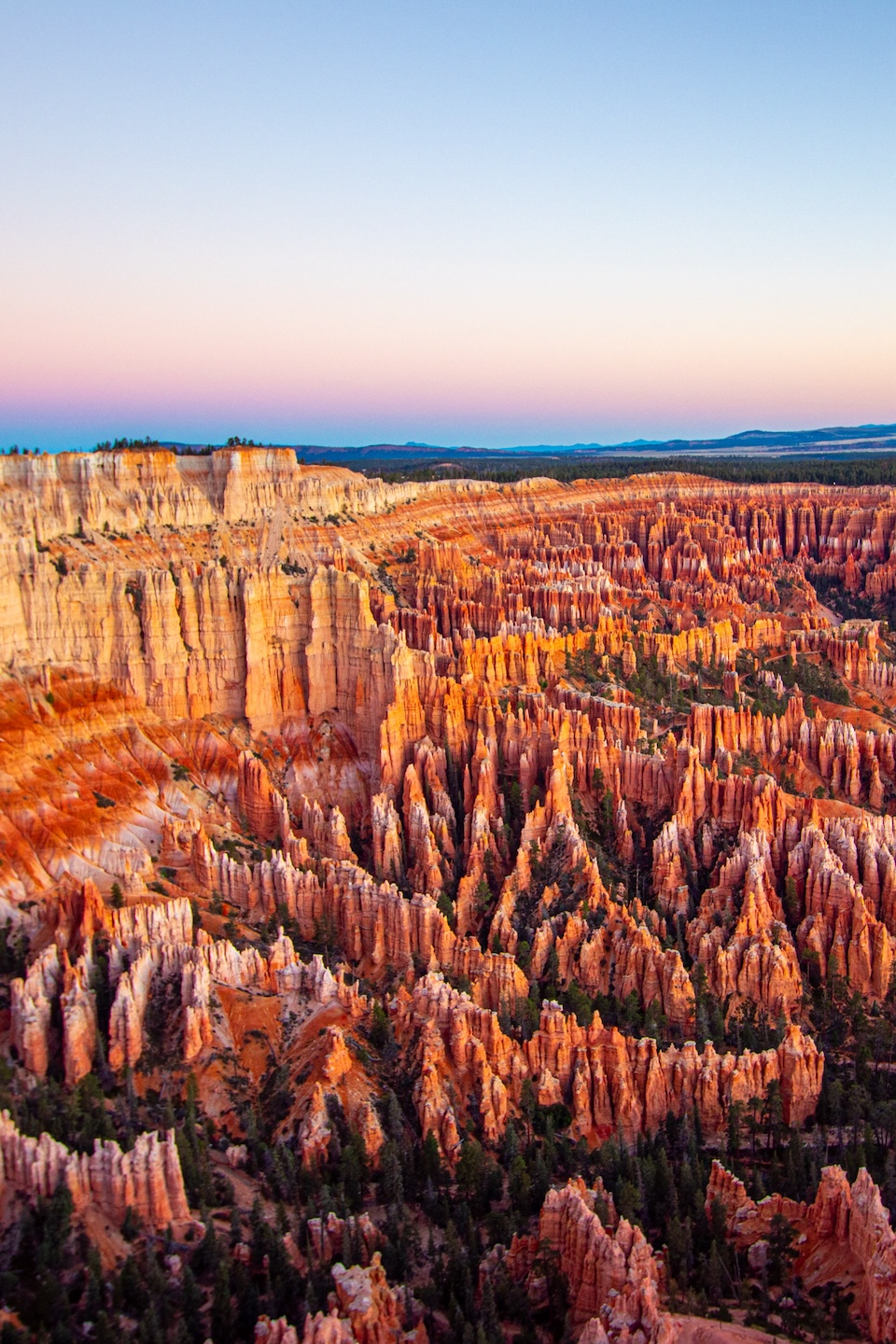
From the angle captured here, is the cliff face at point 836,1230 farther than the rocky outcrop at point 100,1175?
No

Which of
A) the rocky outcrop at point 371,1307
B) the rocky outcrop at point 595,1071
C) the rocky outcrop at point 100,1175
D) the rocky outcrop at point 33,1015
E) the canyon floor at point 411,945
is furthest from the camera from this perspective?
the rocky outcrop at point 595,1071

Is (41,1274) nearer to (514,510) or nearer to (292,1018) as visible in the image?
(292,1018)

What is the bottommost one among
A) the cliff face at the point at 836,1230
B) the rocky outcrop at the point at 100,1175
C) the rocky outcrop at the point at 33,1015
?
the cliff face at the point at 836,1230

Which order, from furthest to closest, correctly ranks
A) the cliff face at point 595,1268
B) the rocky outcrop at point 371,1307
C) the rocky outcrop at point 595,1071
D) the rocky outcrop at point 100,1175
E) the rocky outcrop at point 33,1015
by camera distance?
1. the rocky outcrop at point 595,1071
2. the rocky outcrop at point 33,1015
3. the rocky outcrop at point 100,1175
4. the rocky outcrop at point 371,1307
5. the cliff face at point 595,1268

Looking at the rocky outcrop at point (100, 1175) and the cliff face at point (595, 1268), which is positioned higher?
the rocky outcrop at point (100, 1175)

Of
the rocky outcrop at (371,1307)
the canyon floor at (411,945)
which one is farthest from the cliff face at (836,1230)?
the rocky outcrop at (371,1307)

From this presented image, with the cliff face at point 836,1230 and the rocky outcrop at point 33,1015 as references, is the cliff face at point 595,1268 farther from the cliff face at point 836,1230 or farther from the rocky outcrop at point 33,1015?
the rocky outcrop at point 33,1015

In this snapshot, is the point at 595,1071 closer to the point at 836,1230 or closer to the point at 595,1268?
the point at 595,1268

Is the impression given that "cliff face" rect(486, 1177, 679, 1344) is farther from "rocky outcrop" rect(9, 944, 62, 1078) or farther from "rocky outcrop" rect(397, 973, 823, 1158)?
"rocky outcrop" rect(9, 944, 62, 1078)

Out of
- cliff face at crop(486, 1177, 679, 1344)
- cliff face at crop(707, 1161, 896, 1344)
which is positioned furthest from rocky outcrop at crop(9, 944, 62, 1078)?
cliff face at crop(707, 1161, 896, 1344)

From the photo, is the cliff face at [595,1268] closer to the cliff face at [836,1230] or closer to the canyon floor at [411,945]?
the canyon floor at [411,945]
